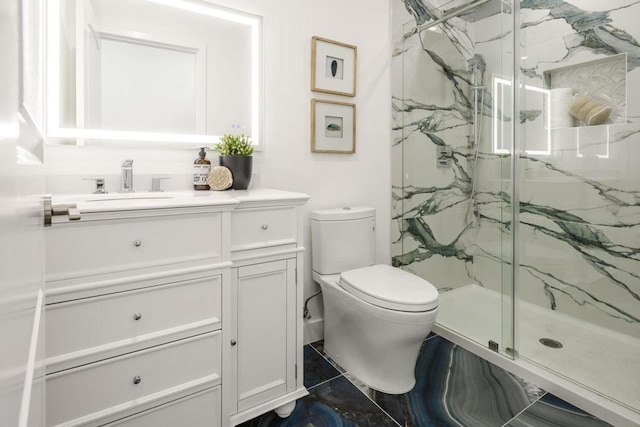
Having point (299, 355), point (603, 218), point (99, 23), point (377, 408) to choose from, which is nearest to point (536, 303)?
point (603, 218)

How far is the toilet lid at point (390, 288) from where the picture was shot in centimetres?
162

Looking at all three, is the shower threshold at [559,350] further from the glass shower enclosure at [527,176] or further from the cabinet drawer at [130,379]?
the cabinet drawer at [130,379]

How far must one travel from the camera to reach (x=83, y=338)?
1102 mm

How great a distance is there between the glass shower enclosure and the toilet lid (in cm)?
61

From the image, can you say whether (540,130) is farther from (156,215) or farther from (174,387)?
(174,387)

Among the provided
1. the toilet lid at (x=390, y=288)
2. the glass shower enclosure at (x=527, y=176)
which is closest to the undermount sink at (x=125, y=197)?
the toilet lid at (x=390, y=288)

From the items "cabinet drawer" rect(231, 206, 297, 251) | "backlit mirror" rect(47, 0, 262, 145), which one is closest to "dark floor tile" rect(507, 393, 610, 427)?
"cabinet drawer" rect(231, 206, 297, 251)

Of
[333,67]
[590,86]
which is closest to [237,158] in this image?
[333,67]

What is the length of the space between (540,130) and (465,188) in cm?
55

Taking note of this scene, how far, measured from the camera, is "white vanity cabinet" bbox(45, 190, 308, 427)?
1.09 m

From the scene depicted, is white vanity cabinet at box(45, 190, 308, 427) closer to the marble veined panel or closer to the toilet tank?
the toilet tank

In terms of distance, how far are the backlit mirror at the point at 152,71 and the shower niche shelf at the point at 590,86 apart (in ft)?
5.76

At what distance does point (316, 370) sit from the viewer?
196cm

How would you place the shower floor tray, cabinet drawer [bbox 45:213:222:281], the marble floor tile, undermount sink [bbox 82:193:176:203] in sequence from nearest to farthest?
1. cabinet drawer [bbox 45:213:222:281]
2. undermount sink [bbox 82:193:176:203]
3. the marble floor tile
4. the shower floor tray
